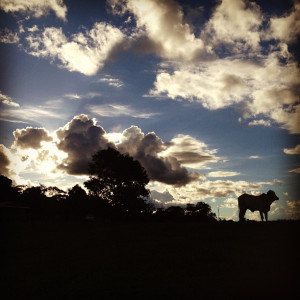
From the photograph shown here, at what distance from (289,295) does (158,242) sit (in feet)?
27.0

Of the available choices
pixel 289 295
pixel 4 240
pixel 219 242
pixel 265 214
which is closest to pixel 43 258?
pixel 4 240

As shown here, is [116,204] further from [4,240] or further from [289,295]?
[289,295]

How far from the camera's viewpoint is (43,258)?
1210 cm

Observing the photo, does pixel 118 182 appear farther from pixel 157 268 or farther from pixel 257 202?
pixel 157 268

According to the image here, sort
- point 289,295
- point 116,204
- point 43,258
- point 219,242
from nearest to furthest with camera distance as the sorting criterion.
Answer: point 289,295 < point 43,258 < point 219,242 < point 116,204

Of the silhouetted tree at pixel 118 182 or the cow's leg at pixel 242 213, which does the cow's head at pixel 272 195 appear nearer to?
the cow's leg at pixel 242 213

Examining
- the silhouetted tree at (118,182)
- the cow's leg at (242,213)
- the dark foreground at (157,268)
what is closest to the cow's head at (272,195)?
the cow's leg at (242,213)

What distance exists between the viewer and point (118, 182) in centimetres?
5478

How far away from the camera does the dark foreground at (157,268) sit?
24.8 ft

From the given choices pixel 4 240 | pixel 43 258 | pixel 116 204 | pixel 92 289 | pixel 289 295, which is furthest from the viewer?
pixel 116 204

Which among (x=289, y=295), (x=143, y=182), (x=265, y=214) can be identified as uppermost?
(x=143, y=182)

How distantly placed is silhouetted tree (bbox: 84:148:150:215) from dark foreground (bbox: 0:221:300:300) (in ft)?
127

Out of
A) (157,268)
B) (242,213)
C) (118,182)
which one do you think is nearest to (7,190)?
(118,182)

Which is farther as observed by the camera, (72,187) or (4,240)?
(72,187)
